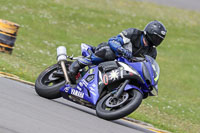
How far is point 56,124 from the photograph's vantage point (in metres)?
5.20

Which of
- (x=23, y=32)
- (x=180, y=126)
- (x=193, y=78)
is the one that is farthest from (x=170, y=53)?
(x=180, y=126)

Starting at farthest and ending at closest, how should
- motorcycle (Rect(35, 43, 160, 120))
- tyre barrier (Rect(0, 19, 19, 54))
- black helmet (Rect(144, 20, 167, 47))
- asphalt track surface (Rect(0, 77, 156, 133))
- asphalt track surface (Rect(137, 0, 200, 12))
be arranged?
asphalt track surface (Rect(137, 0, 200, 12)) < tyre barrier (Rect(0, 19, 19, 54)) < black helmet (Rect(144, 20, 167, 47)) < motorcycle (Rect(35, 43, 160, 120)) < asphalt track surface (Rect(0, 77, 156, 133))

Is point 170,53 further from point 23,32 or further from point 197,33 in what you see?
point 23,32

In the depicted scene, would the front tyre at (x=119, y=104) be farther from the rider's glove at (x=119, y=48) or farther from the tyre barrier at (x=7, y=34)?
the tyre barrier at (x=7, y=34)

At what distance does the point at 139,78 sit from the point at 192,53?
16039 millimetres

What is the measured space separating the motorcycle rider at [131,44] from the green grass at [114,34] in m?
2.10

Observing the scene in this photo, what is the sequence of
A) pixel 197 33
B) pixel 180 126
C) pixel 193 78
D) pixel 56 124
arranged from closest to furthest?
pixel 56 124
pixel 180 126
pixel 193 78
pixel 197 33

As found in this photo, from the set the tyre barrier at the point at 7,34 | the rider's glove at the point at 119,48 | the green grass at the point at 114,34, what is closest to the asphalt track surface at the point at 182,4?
the green grass at the point at 114,34

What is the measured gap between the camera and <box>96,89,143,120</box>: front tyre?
254 inches

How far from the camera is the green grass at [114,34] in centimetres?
1120

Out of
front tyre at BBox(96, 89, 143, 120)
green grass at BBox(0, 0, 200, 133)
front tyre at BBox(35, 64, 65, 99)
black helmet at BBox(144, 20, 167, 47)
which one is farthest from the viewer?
green grass at BBox(0, 0, 200, 133)

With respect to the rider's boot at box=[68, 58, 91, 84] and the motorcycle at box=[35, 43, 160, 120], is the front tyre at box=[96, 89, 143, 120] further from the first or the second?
the rider's boot at box=[68, 58, 91, 84]

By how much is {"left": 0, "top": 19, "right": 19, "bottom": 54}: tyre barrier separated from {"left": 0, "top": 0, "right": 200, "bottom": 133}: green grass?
0.33m

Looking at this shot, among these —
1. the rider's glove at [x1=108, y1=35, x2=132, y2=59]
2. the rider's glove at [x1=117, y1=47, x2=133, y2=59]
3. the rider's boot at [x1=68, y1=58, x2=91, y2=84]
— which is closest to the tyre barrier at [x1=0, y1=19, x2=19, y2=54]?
the rider's boot at [x1=68, y1=58, x2=91, y2=84]
